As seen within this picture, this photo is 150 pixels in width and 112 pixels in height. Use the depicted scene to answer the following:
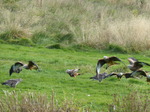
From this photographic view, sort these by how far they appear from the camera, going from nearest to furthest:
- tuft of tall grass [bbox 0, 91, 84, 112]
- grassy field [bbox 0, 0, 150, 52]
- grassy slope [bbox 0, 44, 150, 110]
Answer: tuft of tall grass [bbox 0, 91, 84, 112], grassy slope [bbox 0, 44, 150, 110], grassy field [bbox 0, 0, 150, 52]

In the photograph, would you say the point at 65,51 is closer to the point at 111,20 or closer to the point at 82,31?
the point at 82,31

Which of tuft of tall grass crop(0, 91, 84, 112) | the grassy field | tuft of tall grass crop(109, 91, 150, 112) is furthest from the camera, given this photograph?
the grassy field

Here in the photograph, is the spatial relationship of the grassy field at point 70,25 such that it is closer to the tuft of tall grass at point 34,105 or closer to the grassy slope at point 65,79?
the grassy slope at point 65,79

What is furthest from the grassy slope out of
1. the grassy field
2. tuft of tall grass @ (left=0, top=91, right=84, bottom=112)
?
the grassy field

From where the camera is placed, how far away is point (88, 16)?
24.6 m

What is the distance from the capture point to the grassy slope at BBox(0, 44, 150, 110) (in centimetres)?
1027

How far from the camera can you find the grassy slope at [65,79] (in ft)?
33.7

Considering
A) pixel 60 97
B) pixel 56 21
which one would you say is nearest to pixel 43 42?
pixel 56 21

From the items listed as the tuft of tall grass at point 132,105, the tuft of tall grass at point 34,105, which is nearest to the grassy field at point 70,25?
the tuft of tall grass at point 132,105

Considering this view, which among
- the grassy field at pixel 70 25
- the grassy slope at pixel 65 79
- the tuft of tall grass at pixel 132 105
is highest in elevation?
the tuft of tall grass at pixel 132 105

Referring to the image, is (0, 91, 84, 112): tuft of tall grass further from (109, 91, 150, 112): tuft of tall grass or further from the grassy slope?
the grassy slope

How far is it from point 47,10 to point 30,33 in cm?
486

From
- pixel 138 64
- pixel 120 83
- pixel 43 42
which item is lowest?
pixel 43 42

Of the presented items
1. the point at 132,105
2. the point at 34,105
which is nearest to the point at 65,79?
the point at 132,105
